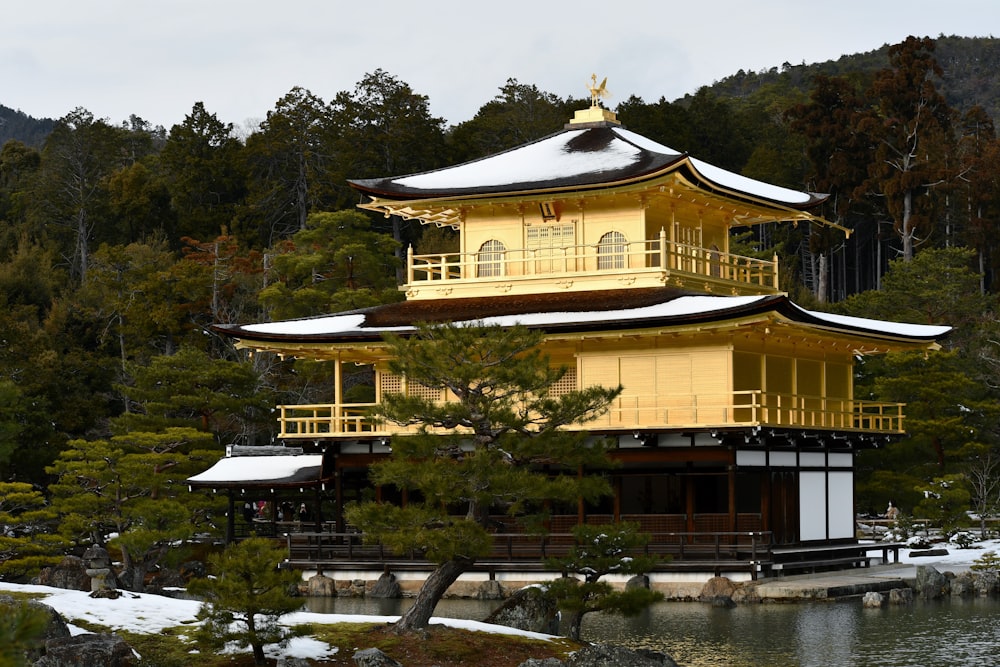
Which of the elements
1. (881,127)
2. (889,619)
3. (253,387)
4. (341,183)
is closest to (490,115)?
(341,183)

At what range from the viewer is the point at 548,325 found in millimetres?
31641

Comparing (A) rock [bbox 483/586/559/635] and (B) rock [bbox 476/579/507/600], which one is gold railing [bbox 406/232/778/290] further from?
(A) rock [bbox 483/586/559/635]

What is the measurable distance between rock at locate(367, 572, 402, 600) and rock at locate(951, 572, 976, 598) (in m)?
11.1

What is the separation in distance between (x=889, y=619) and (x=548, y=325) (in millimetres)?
9474

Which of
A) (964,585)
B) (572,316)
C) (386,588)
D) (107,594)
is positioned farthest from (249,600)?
(964,585)

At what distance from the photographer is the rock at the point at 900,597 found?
2842 centimetres

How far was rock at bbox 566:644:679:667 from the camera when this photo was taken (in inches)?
725

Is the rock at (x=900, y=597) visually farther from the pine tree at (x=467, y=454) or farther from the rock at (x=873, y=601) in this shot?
the pine tree at (x=467, y=454)

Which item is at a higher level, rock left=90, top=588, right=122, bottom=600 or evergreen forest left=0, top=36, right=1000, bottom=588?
evergreen forest left=0, top=36, right=1000, bottom=588

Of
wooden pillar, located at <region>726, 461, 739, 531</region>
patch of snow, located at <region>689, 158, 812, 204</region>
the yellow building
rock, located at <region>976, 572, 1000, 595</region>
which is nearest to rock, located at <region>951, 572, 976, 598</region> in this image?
rock, located at <region>976, 572, 1000, 595</region>

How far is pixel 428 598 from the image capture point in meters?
20.5

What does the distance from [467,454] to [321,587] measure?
485 inches

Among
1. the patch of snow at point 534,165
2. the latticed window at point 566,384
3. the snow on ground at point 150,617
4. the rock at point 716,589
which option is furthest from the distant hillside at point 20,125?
the snow on ground at point 150,617

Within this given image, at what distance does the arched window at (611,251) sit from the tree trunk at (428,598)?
15.0 meters
